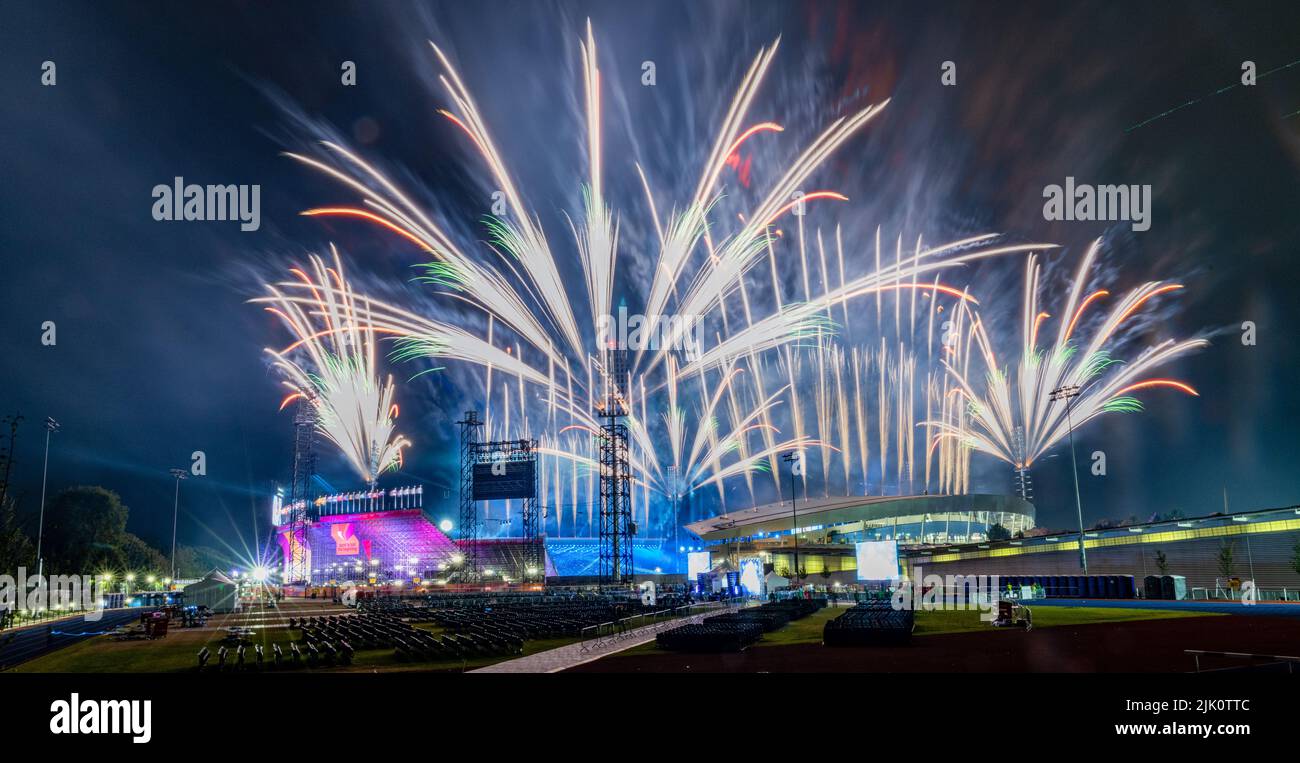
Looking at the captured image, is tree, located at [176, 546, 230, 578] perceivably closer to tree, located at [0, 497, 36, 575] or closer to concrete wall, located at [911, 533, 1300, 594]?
tree, located at [0, 497, 36, 575]

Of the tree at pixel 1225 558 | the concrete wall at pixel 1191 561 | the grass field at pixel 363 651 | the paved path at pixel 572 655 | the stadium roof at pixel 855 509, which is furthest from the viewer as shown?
the stadium roof at pixel 855 509

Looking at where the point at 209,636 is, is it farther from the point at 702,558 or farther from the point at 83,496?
the point at 83,496

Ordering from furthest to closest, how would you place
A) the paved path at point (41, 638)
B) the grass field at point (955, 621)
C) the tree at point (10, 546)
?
the tree at point (10, 546) < the paved path at point (41, 638) < the grass field at point (955, 621)

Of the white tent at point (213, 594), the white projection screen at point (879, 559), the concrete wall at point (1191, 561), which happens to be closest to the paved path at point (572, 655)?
the white projection screen at point (879, 559)

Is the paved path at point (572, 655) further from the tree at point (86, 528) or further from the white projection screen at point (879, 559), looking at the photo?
the tree at point (86, 528)

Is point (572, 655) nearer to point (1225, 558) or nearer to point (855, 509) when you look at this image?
point (1225, 558)
